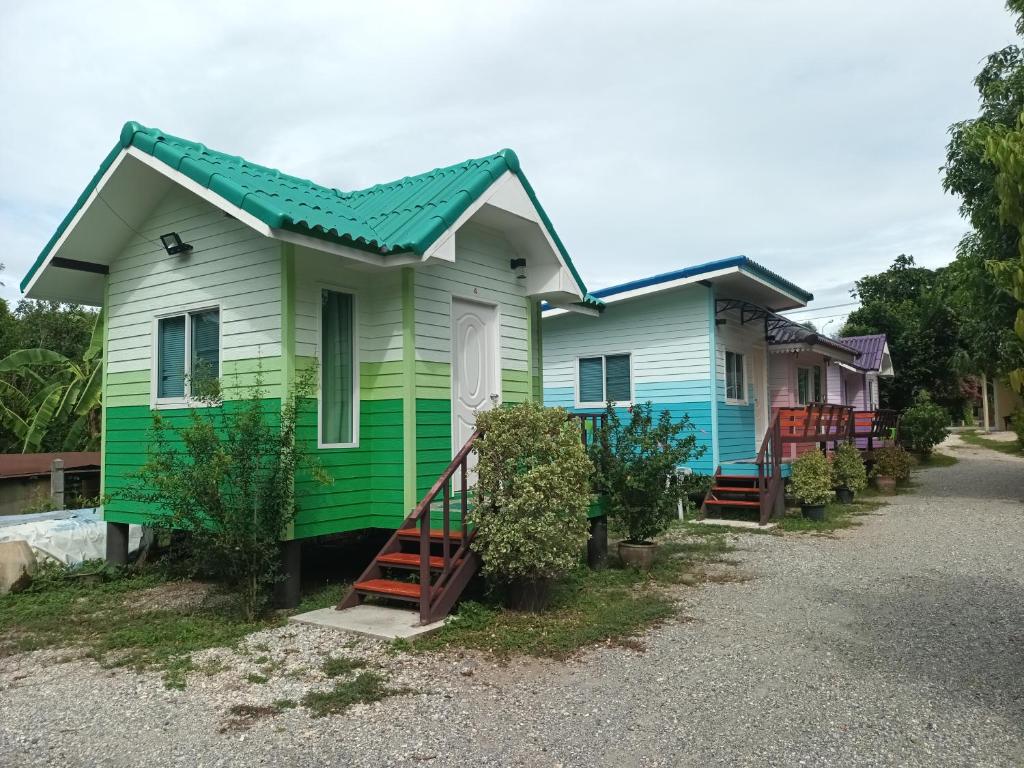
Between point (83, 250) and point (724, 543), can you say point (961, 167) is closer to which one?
point (724, 543)

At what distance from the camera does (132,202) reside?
28.0ft

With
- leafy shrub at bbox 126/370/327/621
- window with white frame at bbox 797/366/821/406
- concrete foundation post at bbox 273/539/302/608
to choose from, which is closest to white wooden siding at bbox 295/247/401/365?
leafy shrub at bbox 126/370/327/621

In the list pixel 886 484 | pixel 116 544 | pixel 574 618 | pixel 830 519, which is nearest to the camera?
pixel 574 618

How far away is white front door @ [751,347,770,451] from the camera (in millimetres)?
16750

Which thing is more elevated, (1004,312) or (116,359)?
(1004,312)

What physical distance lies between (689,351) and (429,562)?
30.0ft

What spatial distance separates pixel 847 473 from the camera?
1523 cm

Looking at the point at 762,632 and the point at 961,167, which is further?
the point at 961,167

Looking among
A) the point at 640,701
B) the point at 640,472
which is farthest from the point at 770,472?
the point at 640,701

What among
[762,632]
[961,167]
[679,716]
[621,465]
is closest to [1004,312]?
[961,167]

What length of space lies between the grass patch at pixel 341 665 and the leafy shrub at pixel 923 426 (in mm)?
23530

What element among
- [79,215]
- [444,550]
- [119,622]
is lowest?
[119,622]

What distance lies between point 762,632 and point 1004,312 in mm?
10910

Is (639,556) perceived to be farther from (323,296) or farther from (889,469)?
(889,469)
